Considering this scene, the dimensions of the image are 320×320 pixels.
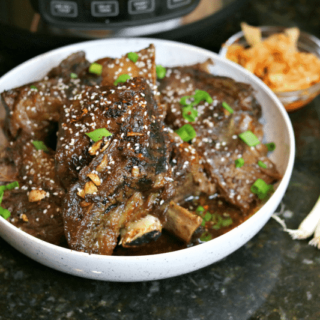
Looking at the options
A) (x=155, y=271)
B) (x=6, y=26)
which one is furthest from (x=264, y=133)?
(x=6, y=26)

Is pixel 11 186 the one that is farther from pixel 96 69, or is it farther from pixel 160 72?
pixel 160 72

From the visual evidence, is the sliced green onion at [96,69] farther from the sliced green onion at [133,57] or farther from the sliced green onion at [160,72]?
→ the sliced green onion at [160,72]

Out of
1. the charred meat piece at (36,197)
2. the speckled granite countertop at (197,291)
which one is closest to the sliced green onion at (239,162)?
the speckled granite countertop at (197,291)

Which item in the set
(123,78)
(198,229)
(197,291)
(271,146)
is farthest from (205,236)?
(123,78)

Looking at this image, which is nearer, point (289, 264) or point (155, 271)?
point (155, 271)

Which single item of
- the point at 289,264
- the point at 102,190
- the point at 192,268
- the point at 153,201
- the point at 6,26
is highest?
the point at 6,26

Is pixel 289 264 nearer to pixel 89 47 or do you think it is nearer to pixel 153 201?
pixel 153 201
